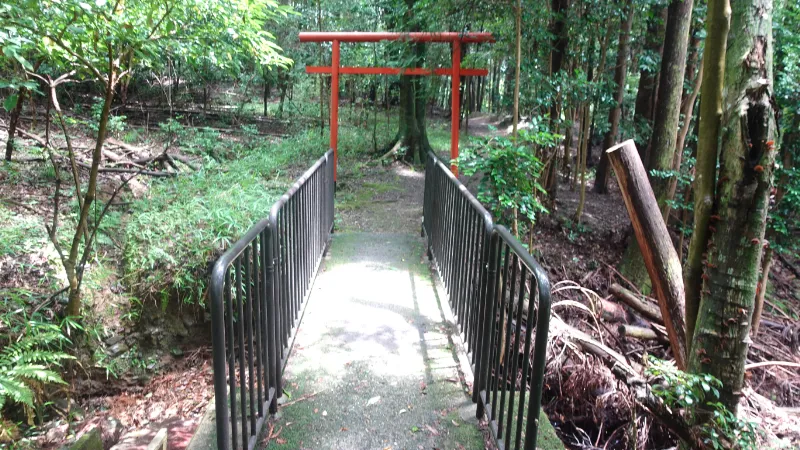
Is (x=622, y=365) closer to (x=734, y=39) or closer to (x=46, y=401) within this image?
(x=734, y=39)

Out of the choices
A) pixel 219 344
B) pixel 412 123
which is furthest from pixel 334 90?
pixel 219 344

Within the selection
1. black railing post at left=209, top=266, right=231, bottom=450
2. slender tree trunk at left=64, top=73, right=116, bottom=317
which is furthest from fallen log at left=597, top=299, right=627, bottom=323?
slender tree trunk at left=64, top=73, right=116, bottom=317

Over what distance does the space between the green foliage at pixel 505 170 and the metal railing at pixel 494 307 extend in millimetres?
377

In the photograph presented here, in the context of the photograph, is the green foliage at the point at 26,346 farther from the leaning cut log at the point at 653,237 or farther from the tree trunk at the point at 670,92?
the tree trunk at the point at 670,92

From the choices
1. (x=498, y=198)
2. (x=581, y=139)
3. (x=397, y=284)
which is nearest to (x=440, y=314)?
(x=397, y=284)

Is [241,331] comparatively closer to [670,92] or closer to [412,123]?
[670,92]

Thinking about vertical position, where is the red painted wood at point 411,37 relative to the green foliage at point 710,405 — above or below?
above

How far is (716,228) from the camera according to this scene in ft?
11.1

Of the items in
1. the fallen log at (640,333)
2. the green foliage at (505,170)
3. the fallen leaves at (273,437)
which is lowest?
the fallen log at (640,333)

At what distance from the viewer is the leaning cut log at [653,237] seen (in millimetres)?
3840

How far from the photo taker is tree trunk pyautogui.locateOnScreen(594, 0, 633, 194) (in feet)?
26.2

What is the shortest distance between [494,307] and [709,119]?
2099mm

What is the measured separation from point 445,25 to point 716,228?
5.46 m

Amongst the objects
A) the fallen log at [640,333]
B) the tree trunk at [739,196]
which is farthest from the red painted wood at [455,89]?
the tree trunk at [739,196]
